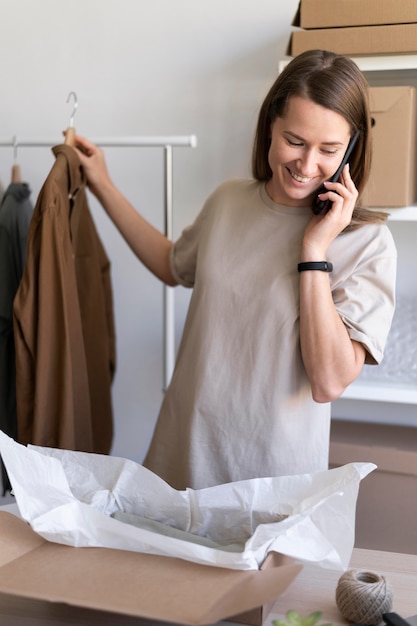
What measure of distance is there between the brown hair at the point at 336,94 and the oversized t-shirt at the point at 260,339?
0.10 m

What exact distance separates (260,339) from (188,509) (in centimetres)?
34

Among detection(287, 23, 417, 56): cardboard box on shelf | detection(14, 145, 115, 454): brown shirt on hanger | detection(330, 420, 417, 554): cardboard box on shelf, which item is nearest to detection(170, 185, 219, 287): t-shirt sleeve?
detection(14, 145, 115, 454): brown shirt on hanger

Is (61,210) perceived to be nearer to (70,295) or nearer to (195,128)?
(70,295)

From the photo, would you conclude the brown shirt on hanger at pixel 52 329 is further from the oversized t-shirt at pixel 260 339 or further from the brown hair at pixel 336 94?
the brown hair at pixel 336 94

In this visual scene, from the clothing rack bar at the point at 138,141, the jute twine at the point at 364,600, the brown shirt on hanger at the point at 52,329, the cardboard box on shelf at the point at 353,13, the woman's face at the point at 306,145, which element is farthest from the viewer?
the clothing rack bar at the point at 138,141

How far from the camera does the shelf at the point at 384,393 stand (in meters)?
1.76

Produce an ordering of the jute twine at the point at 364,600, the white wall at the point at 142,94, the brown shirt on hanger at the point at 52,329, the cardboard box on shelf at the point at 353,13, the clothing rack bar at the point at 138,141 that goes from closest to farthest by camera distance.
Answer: the jute twine at the point at 364,600 → the brown shirt on hanger at the point at 52,329 → the cardboard box on shelf at the point at 353,13 → the clothing rack bar at the point at 138,141 → the white wall at the point at 142,94

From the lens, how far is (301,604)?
0.96m

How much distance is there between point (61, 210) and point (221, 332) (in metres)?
0.41

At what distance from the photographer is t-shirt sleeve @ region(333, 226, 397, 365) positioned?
47.7 inches

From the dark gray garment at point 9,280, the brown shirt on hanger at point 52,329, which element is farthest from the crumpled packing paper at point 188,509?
the dark gray garment at point 9,280

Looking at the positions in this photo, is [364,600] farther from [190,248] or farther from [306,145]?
[190,248]

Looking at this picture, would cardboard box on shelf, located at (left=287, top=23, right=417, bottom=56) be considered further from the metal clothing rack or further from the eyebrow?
the eyebrow

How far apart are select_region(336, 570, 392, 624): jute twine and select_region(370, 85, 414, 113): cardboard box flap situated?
103 centimetres
